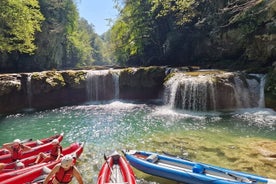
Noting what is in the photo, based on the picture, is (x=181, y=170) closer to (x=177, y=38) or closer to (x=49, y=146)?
(x=49, y=146)

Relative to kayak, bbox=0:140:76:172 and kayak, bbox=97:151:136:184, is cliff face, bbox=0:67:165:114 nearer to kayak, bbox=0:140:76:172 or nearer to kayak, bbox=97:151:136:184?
kayak, bbox=0:140:76:172

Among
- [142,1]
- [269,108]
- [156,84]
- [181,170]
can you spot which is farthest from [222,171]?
[142,1]

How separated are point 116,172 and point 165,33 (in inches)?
1054

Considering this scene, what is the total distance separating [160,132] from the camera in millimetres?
11750

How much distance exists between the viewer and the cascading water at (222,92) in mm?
15797

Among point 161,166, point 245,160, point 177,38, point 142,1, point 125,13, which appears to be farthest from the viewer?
point 125,13

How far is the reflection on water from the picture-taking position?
326 inches

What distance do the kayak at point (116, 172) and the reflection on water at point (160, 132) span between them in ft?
1.05

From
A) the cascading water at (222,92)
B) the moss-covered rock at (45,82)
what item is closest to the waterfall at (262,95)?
the cascading water at (222,92)

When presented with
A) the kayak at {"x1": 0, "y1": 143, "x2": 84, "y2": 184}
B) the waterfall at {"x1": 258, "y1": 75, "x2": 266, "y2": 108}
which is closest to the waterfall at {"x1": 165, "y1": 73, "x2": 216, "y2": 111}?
the waterfall at {"x1": 258, "y1": 75, "x2": 266, "y2": 108}

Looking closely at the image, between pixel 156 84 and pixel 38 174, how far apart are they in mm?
16299

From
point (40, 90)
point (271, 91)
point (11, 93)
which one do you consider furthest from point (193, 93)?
point (11, 93)

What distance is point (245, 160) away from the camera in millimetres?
8078

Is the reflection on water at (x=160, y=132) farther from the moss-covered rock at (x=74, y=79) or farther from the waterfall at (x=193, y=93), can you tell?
the moss-covered rock at (x=74, y=79)
